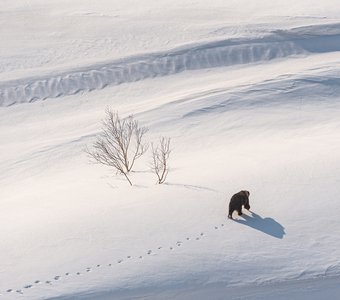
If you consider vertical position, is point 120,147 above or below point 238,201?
above

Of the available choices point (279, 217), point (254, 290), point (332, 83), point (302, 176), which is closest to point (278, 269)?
point (254, 290)

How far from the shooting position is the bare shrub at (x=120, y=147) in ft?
46.9

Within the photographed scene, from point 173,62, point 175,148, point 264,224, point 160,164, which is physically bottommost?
point 264,224

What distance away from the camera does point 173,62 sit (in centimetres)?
2256

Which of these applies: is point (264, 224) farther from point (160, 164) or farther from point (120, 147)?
point (120, 147)

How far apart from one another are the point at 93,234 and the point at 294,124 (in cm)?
755

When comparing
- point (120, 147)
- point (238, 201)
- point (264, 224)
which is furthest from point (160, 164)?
point (264, 224)

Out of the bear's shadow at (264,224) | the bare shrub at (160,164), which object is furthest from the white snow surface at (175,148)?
the bare shrub at (160,164)

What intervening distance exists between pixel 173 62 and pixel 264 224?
1239 centimetres

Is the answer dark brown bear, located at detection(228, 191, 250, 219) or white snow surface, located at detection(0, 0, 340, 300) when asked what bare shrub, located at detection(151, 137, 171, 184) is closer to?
white snow surface, located at detection(0, 0, 340, 300)

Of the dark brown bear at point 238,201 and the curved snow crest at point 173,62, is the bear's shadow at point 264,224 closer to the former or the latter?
the dark brown bear at point 238,201

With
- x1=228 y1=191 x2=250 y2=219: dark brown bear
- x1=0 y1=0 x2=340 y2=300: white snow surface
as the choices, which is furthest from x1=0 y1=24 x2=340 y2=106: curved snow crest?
x1=228 y1=191 x2=250 y2=219: dark brown bear

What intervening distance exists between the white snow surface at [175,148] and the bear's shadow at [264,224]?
32 mm

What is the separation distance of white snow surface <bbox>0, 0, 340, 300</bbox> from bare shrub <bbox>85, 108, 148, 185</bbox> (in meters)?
0.28
